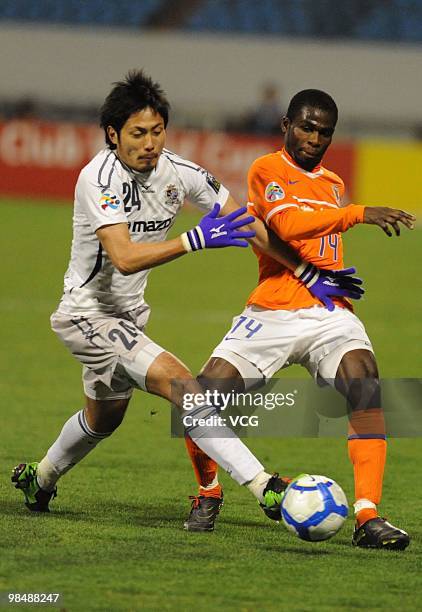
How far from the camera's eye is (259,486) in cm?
521

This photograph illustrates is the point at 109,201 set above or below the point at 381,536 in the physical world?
above

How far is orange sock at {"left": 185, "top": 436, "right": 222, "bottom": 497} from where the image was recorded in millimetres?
5825

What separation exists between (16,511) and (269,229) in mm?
1733

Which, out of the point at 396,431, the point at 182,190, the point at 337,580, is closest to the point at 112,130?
the point at 182,190

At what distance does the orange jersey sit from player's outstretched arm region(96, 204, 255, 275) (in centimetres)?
52

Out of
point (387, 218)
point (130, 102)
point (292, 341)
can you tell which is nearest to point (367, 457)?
point (292, 341)

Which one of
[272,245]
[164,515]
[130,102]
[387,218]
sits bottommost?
[164,515]

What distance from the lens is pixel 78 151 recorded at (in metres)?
23.6

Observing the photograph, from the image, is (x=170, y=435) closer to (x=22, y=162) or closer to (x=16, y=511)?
(x=16, y=511)

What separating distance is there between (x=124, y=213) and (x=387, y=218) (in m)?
1.12

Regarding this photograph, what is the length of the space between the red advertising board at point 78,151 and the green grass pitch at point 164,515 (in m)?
10.4

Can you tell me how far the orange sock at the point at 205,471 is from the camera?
19.1ft

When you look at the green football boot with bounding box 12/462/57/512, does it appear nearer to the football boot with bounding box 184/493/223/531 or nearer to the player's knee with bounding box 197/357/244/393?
the football boot with bounding box 184/493/223/531

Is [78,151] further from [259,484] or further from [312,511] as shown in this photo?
[312,511]
